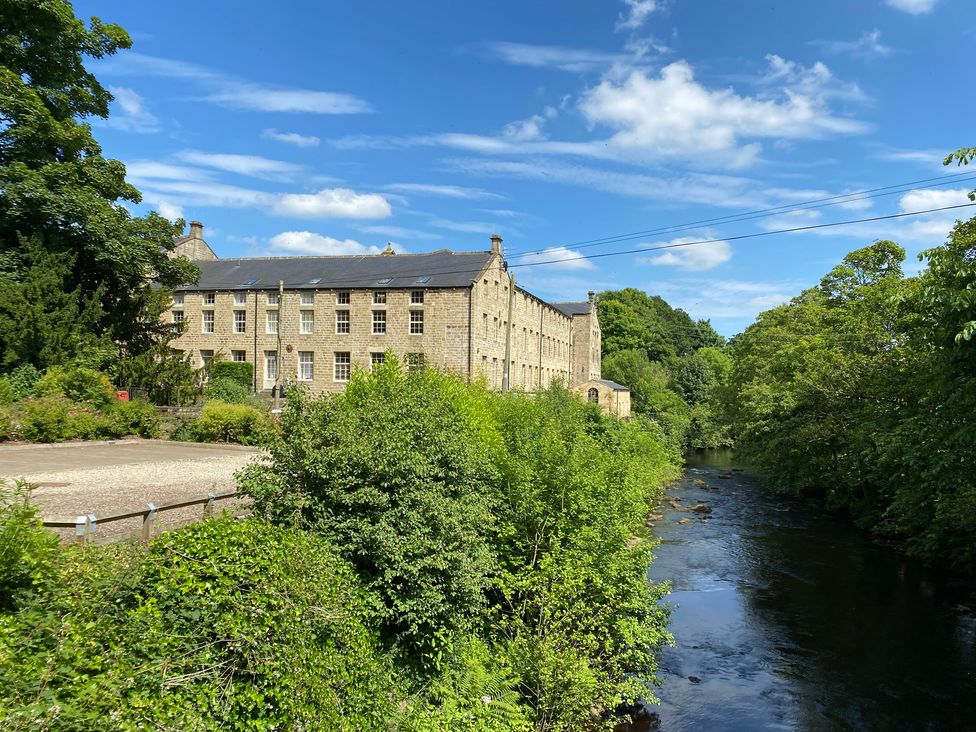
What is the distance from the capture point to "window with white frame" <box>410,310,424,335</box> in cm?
3847

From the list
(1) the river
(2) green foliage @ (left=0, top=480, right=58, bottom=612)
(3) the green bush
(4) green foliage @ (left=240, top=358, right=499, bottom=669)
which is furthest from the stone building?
(2) green foliage @ (left=0, top=480, right=58, bottom=612)

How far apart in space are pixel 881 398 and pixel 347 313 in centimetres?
2982

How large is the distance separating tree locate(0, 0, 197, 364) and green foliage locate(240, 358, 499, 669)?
19054mm

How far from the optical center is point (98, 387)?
22.0 metres

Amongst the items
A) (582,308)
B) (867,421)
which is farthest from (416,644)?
(582,308)

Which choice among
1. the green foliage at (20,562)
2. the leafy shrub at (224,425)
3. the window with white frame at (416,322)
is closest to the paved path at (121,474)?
the leafy shrub at (224,425)

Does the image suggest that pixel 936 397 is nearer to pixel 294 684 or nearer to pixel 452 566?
pixel 452 566

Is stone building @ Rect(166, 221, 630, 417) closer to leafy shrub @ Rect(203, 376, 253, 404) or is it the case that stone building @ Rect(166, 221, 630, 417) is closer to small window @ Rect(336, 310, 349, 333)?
small window @ Rect(336, 310, 349, 333)

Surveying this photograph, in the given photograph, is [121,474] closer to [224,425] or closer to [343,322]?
[224,425]

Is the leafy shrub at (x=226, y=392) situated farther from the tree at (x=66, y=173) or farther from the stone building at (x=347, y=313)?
the stone building at (x=347, y=313)

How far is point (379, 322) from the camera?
39.5m

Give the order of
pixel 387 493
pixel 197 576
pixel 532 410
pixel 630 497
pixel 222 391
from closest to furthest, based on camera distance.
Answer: pixel 197 576
pixel 387 493
pixel 630 497
pixel 532 410
pixel 222 391

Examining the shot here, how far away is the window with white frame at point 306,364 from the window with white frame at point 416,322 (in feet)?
23.7

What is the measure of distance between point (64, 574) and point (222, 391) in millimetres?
24122
